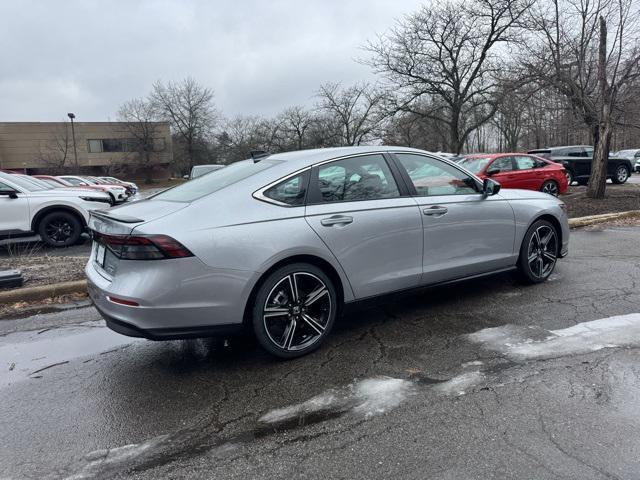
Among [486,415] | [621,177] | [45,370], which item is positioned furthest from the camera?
[621,177]

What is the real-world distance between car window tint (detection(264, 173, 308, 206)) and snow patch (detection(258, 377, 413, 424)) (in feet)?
4.70

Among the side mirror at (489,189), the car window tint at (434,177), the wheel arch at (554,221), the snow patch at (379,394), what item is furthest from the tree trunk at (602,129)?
the snow patch at (379,394)

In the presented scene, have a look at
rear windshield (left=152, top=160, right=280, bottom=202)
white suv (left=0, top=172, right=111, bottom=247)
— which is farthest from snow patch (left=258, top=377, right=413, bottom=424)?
white suv (left=0, top=172, right=111, bottom=247)

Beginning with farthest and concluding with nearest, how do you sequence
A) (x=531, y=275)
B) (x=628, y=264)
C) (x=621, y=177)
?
(x=621, y=177), (x=628, y=264), (x=531, y=275)

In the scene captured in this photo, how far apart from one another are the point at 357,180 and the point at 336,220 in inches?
20.5

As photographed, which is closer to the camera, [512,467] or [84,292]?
[512,467]

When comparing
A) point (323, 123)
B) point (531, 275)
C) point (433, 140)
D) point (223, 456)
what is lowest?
point (223, 456)

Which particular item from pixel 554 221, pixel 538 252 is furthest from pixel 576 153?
pixel 538 252

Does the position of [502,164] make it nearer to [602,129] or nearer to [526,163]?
[526,163]

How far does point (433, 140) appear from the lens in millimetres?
42750

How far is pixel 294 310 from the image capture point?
3.49 m

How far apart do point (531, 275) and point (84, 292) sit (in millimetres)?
5234

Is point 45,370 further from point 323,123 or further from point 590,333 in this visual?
point 323,123

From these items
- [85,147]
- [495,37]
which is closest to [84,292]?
[495,37]
